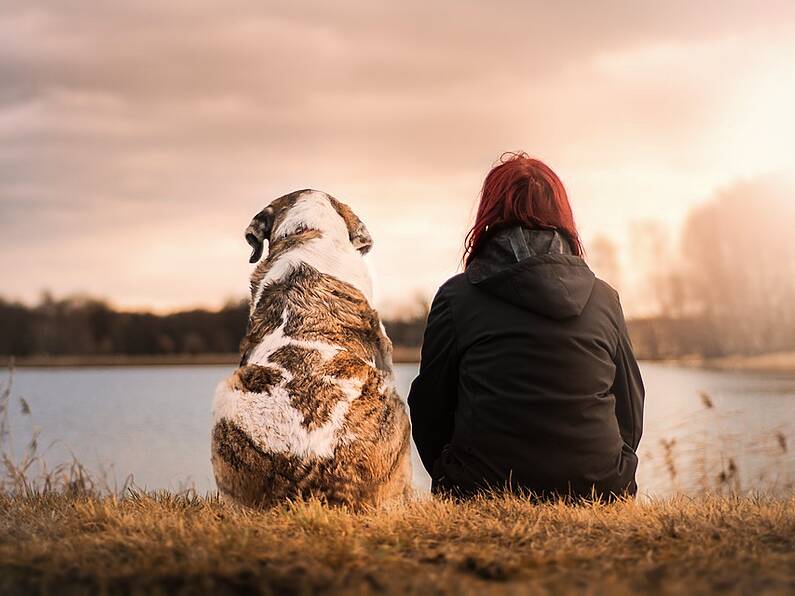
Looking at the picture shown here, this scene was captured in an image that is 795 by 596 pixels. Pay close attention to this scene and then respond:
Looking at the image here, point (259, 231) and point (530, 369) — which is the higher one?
point (259, 231)

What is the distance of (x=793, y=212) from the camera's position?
36.6 meters

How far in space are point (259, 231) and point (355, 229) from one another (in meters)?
0.73

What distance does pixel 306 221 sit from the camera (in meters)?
5.85

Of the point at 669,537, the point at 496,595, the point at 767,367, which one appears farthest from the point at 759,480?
the point at 767,367

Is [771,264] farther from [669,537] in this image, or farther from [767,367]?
[669,537]

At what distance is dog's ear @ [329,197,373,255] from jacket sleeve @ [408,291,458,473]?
120 cm

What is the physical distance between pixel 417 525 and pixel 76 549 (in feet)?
5.52

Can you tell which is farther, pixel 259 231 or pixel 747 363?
pixel 747 363

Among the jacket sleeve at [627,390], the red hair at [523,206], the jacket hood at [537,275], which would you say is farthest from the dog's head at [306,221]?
the jacket sleeve at [627,390]

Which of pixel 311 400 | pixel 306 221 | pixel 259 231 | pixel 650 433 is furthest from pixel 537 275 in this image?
pixel 650 433

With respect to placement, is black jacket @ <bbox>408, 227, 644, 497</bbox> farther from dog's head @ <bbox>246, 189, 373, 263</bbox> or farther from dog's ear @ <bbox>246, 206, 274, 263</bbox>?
dog's ear @ <bbox>246, 206, 274, 263</bbox>

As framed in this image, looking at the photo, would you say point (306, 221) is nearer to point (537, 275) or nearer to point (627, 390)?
point (537, 275)

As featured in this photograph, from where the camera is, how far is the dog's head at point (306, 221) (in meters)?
5.85

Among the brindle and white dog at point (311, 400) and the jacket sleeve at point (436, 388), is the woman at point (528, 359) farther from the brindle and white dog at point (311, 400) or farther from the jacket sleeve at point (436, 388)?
the brindle and white dog at point (311, 400)
